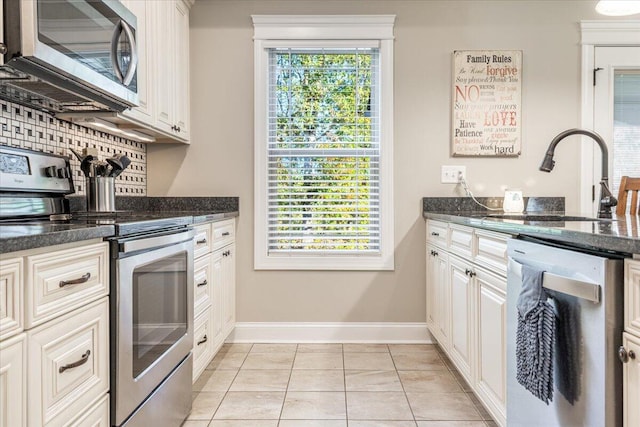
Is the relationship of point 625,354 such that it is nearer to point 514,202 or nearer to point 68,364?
point 68,364

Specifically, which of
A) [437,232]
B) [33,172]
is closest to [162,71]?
[33,172]

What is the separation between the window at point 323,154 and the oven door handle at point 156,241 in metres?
1.04

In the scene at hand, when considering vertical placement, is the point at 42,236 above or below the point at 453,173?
below

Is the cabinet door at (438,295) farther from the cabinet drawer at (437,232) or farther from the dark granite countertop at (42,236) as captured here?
the dark granite countertop at (42,236)

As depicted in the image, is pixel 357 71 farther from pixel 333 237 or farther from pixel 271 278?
pixel 271 278

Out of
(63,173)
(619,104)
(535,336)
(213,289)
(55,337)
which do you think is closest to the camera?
(55,337)

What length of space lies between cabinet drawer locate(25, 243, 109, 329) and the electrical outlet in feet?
7.29

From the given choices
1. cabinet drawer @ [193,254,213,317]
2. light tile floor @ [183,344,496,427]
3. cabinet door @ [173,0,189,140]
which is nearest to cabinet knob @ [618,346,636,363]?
light tile floor @ [183,344,496,427]

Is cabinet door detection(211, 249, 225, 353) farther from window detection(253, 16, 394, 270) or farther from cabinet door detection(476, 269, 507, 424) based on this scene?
cabinet door detection(476, 269, 507, 424)

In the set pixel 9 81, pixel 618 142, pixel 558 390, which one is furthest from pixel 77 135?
pixel 618 142

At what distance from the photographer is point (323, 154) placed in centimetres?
285

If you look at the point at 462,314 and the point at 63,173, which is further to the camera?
the point at 462,314

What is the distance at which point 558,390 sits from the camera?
3.70ft

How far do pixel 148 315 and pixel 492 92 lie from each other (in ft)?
8.22
